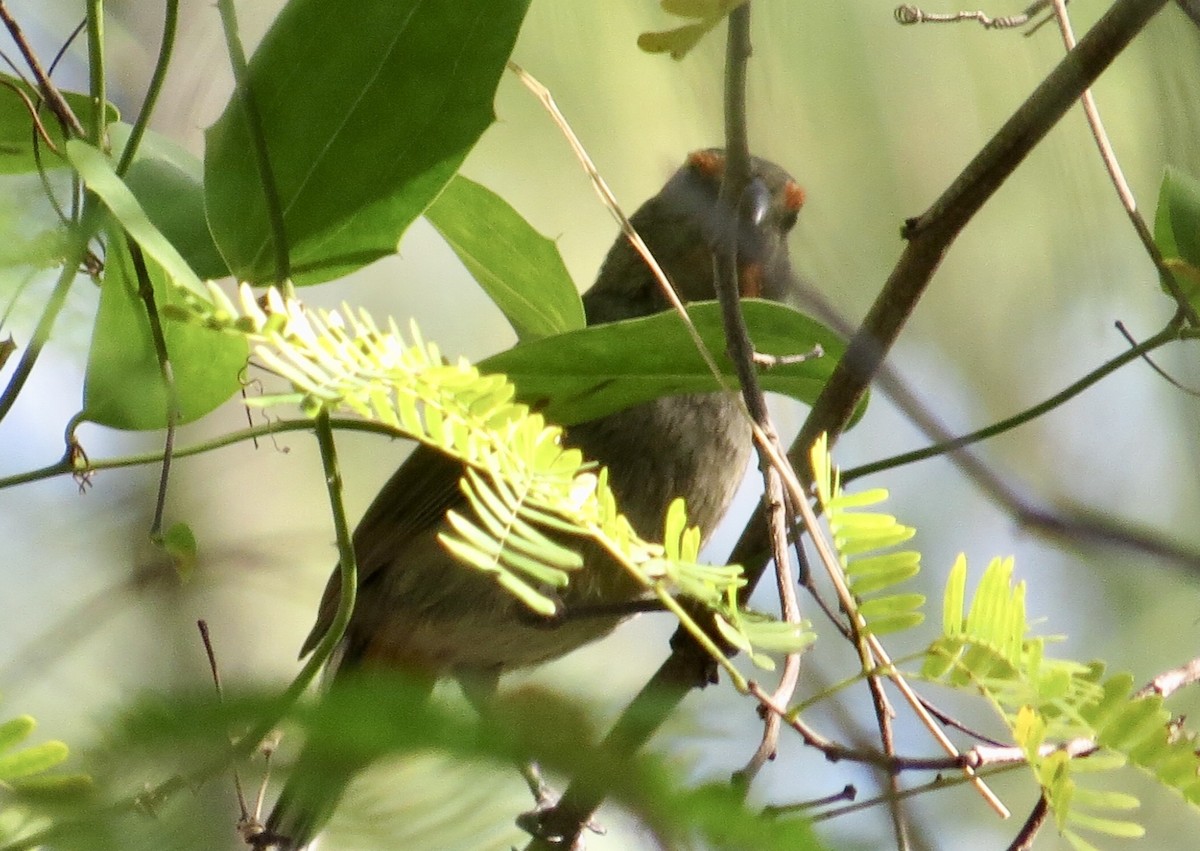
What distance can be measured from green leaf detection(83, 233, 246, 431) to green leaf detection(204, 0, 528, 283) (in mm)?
185

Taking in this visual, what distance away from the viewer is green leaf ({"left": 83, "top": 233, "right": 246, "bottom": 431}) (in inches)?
50.5

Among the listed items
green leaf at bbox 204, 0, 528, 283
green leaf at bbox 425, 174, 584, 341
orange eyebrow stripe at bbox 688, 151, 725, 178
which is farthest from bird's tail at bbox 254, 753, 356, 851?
orange eyebrow stripe at bbox 688, 151, 725, 178

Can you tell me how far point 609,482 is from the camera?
1.97 metres

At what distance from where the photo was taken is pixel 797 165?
7.41 feet

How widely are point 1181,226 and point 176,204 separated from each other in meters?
1.15

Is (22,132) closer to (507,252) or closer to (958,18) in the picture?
(507,252)

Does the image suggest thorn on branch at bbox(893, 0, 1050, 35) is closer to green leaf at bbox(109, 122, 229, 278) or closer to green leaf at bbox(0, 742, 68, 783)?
green leaf at bbox(109, 122, 229, 278)

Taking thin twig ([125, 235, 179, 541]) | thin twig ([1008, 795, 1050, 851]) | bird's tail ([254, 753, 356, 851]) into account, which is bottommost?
thin twig ([1008, 795, 1050, 851])

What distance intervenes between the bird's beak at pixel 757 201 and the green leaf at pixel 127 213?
131 centimetres

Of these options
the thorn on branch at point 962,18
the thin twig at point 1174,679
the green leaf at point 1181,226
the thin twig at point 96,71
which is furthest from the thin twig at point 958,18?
the thin twig at point 96,71

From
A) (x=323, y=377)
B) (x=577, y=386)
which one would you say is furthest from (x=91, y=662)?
(x=323, y=377)

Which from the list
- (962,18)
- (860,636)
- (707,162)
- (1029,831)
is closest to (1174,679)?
(1029,831)

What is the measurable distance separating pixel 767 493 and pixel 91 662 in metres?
1.73

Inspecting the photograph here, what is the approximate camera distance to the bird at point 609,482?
2051 millimetres
